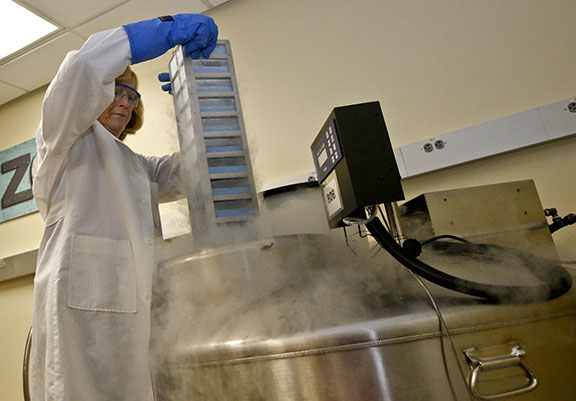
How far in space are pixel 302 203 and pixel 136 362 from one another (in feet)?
1.83

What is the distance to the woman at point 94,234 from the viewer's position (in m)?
0.93

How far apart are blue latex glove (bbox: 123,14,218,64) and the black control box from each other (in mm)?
560

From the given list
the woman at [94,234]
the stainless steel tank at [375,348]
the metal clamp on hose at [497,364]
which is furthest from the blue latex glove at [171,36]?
the metal clamp on hose at [497,364]

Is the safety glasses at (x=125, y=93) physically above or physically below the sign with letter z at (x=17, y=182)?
below

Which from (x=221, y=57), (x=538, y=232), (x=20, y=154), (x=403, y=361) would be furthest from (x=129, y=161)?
(x=20, y=154)

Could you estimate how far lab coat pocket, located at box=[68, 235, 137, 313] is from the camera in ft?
3.18

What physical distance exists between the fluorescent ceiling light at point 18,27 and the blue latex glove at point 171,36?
1154 mm

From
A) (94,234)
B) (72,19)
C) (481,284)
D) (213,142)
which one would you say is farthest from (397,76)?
(72,19)

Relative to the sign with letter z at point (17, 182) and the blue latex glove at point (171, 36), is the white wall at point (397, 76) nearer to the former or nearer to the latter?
the blue latex glove at point (171, 36)

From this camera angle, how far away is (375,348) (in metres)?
0.66

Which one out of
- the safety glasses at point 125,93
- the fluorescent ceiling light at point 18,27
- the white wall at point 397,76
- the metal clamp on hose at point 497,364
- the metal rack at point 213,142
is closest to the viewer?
the metal clamp on hose at point 497,364

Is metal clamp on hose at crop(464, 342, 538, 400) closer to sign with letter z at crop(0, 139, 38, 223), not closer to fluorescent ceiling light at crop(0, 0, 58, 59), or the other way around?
fluorescent ceiling light at crop(0, 0, 58, 59)

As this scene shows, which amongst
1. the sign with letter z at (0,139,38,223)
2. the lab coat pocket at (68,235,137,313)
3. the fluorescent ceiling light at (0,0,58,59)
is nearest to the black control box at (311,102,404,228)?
the lab coat pocket at (68,235,137,313)

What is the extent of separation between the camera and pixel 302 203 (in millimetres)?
1126
